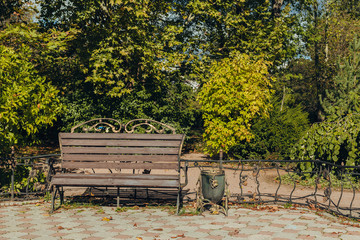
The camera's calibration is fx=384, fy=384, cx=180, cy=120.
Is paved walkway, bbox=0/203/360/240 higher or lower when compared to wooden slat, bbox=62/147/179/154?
lower

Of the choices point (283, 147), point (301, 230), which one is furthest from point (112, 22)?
point (301, 230)

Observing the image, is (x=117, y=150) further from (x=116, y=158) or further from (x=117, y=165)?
(x=117, y=165)

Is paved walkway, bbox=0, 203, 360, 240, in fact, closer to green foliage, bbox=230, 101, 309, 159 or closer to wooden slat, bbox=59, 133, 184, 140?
wooden slat, bbox=59, 133, 184, 140

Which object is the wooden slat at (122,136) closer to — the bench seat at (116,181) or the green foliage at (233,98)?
the bench seat at (116,181)

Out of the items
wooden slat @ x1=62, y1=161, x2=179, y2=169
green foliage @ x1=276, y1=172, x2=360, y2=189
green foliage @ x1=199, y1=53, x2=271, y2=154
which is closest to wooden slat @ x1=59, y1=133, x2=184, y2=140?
wooden slat @ x1=62, y1=161, x2=179, y2=169

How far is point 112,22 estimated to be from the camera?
13.9 meters

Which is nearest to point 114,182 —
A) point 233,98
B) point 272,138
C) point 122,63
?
point 233,98

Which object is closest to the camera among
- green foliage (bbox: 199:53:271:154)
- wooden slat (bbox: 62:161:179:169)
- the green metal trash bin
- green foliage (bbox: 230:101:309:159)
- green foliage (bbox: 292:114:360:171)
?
the green metal trash bin

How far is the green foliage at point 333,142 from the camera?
31.9 ft

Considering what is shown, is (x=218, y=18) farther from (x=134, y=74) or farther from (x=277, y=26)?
(x=134, y=74)

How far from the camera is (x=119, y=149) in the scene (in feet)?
22.3

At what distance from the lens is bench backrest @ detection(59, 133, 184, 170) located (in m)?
6.73

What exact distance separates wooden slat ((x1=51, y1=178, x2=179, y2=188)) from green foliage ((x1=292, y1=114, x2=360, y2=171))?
538 cm

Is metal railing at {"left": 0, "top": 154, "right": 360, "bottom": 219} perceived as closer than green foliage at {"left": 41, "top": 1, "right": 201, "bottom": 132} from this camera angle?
Yes
